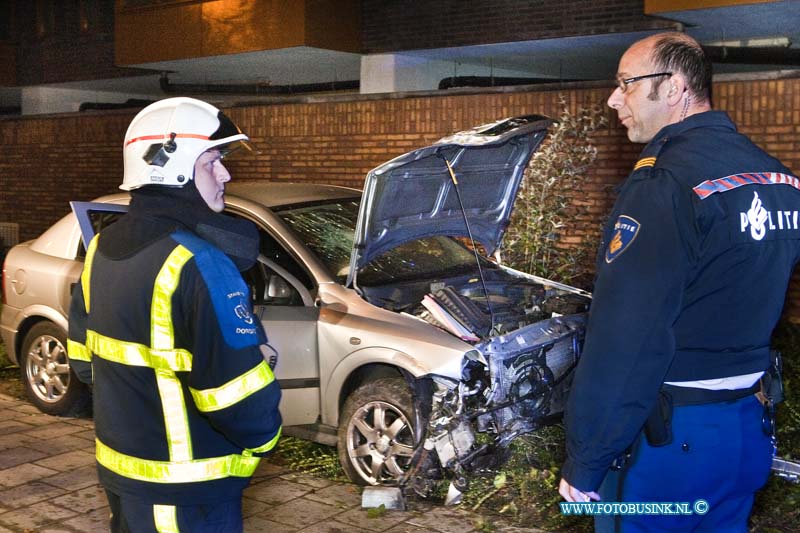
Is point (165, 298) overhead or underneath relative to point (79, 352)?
overhead

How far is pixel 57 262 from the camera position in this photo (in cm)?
720

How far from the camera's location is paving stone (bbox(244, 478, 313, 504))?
570 cm

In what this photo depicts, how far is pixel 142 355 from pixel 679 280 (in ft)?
4.82

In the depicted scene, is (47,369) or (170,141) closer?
(170,141)

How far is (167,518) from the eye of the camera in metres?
2.76

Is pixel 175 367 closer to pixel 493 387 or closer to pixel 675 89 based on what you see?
pixel 675 89

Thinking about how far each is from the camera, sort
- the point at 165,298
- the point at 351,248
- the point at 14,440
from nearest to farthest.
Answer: the point at 165,298 → the point at 351,248 → the point at 14,440

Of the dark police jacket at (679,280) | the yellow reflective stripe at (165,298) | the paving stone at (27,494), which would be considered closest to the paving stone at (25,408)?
A: the paving stone at (27,494)

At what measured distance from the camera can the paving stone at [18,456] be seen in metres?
6.35

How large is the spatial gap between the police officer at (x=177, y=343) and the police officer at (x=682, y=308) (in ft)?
3.01

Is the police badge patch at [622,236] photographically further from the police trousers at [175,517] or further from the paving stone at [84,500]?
the paving stone at [84,500]

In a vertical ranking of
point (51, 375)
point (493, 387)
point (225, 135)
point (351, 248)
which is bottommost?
point (51, 375)

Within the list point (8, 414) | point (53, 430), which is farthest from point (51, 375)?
point (8, 414)

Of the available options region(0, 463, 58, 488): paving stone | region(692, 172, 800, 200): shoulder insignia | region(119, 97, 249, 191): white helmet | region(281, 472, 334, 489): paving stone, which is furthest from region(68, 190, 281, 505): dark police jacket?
region(0, 463, 58, 488): paving stone
